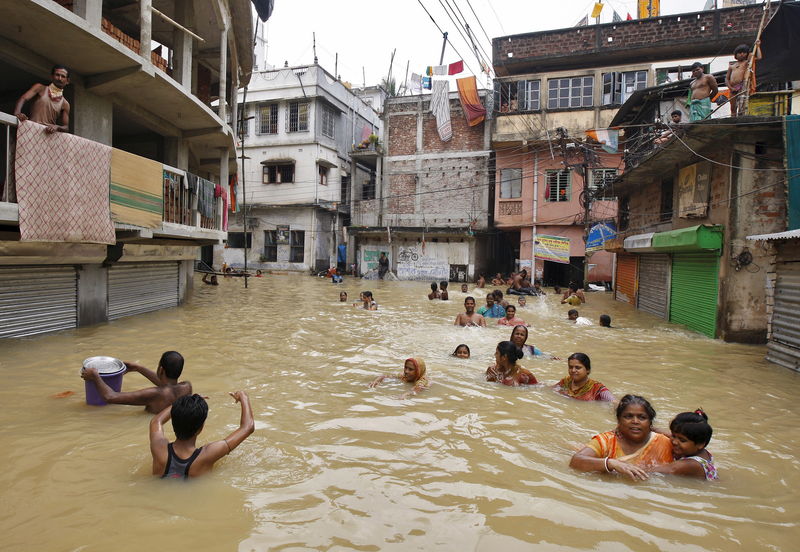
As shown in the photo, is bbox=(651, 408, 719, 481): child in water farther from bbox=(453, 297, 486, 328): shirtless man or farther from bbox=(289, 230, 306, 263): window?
bbox=(289, 230, 306, 263): window

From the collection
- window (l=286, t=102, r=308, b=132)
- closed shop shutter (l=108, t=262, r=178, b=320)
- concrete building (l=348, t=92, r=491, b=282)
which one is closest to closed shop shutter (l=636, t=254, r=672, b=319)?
concrete building (l=348, t=92, r=491, b=282)

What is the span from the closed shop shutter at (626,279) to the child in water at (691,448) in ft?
51.3

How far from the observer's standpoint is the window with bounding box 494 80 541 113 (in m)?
25.3

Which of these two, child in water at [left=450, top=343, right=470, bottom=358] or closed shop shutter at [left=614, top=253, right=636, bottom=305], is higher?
closed shop shutter at [left=614, top=253, right=636, bottom=305]

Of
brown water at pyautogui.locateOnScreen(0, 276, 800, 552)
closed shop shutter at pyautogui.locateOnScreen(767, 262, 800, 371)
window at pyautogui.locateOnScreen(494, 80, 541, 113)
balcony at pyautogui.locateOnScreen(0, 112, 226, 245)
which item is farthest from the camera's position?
window at pyautogui.locateOnScreen(494, 80, 541, 113)

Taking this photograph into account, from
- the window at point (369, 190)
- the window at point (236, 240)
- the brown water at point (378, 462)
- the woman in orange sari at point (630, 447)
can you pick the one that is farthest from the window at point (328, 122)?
the woman in orange sari at point (630, 447)

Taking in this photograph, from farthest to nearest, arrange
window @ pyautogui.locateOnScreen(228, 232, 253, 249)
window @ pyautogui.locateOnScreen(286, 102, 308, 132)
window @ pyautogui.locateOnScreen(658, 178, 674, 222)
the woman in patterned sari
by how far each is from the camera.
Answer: window @ pyautogui.locateOnScreen(228, 232, 253, 249) → window @ pyautogui.locateOnScreen(286, 102, 308, 132) → window @ pyautogui.locateOnScreen(658, 178, 674, 222) → the woman in patterned sari

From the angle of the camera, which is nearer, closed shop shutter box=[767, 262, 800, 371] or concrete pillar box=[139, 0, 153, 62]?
closed shop shutter box=[767, 262, 800, 371]

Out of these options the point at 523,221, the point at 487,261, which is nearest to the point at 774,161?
the point at 523,221

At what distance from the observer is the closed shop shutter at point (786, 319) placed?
8.20 metres

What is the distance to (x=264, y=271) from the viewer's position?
3053 cm

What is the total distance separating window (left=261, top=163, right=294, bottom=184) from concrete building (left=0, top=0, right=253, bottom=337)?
16.7 m

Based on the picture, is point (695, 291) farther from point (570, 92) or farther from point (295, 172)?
point (295, 172)

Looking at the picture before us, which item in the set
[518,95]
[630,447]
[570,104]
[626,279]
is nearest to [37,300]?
[630,447]
